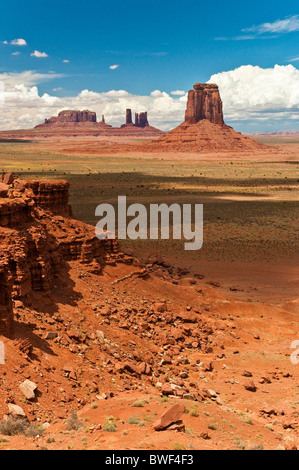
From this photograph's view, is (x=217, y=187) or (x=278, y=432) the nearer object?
(x=278, y=432)

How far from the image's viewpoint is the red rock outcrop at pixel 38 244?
1440 centimetres

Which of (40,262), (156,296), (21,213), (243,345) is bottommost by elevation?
(243,345)

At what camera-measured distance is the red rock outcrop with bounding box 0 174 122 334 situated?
14.4 meters

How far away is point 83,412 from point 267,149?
19460cm

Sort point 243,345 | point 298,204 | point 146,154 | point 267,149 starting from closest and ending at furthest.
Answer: point 243,345, point 298,204, point 146,154, point 267,149

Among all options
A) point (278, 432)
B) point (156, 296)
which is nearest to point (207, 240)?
point (156, 296)

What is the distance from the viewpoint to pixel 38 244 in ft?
53.4

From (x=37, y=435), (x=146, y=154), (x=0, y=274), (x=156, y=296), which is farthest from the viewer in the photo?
(x=146, y=154)

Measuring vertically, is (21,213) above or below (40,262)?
above

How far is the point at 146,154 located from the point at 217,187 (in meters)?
104

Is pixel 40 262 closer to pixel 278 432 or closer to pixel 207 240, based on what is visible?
pixel 278 432

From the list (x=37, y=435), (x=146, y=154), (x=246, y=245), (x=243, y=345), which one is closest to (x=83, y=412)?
(x=37, y=435)

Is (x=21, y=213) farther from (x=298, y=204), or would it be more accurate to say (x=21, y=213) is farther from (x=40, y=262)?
(x=298, y=204)

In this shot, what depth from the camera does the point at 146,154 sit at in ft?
598
